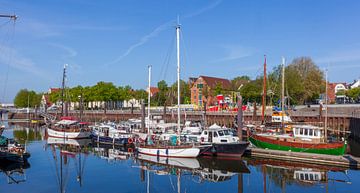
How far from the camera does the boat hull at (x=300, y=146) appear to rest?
33472mm

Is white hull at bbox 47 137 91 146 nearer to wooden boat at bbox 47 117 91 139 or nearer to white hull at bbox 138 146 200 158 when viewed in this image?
wooden boat at bbox 47 117 91 139

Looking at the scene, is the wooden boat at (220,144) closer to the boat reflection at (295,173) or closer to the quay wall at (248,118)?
the boat reflection at (295,173)

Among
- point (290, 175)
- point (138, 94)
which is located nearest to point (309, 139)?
point (290, 175)

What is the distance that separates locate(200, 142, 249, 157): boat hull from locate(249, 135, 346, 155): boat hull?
4.16 meters

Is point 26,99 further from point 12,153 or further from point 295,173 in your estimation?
point 295,173

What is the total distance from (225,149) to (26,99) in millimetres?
161516

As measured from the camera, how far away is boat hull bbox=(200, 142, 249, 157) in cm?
3662

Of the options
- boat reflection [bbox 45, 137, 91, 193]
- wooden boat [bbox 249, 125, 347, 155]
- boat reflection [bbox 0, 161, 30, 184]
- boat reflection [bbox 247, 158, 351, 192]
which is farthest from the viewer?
wooden boat [bbox 249, 125, 347, 155]

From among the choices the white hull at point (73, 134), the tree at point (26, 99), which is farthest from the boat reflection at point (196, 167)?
the tree at point (26, 99)

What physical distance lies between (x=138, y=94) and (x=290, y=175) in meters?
118

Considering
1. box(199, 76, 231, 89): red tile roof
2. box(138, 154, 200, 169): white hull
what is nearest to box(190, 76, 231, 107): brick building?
box(199, 76, 231, 89): red tile roof

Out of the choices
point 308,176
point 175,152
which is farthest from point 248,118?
point 308,176

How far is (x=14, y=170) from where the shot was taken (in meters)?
32.4

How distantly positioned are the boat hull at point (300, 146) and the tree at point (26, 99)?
157m
